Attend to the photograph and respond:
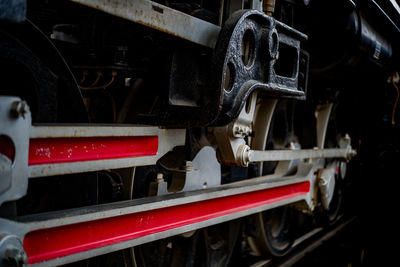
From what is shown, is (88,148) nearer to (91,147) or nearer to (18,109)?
(91,147)

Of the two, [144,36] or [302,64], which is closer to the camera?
Result: [144,36]

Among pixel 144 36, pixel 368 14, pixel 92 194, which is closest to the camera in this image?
pixel 92 194

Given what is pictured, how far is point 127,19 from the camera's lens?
1212 mm

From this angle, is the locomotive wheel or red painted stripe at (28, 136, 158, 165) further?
the locomotive wheel

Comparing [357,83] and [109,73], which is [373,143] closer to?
[357,83]

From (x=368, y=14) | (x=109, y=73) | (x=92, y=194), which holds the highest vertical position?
(x=368, y=14)

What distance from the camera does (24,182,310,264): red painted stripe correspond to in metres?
1.10

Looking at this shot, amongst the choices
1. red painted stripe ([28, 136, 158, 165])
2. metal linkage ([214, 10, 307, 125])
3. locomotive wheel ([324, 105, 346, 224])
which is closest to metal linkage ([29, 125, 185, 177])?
red painted stripe ([28, 136, 158, 165])

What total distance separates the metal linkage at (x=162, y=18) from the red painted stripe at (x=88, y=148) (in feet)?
1.13

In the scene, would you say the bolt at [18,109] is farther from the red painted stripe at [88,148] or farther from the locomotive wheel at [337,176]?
the locomotive wheel at [337,176]

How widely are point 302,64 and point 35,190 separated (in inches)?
58.9

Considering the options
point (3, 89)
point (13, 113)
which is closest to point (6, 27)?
point (3, 89)

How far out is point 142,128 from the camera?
1.39m

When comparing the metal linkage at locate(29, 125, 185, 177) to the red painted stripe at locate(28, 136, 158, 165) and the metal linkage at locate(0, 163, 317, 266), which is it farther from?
the metal linkage at locate(0, 163, 317, 266)
